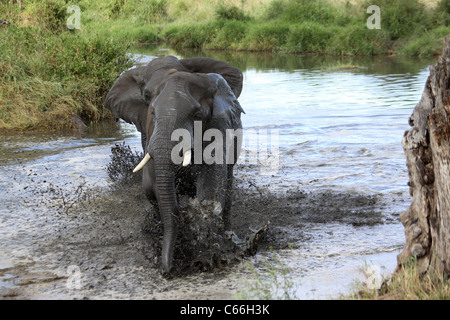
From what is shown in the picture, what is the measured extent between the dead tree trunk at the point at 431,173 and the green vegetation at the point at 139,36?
29.2 ft

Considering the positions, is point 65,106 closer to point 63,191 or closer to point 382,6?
point 63,191

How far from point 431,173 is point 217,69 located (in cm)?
Result: 259

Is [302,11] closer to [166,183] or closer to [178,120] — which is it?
[178,120]

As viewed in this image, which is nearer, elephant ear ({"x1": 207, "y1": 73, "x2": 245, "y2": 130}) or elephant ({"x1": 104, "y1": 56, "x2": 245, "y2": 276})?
elephant ({"x1": 104, "y1": 56, "x2": 245, "y2": 276})

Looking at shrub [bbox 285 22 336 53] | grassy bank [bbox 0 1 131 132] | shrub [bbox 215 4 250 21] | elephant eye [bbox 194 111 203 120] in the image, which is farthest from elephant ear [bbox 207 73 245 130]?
shrub [bbox 215 4 250 21]

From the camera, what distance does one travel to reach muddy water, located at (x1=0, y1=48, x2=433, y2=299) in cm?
515

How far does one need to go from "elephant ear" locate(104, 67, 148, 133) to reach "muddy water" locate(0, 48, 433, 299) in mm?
895

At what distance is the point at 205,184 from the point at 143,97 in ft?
3.26

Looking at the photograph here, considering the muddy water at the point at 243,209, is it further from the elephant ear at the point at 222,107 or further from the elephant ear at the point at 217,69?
the elephant ear at the point at 217,69

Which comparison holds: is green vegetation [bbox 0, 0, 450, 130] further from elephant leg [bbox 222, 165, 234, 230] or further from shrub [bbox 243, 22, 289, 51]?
elephant leg [bbox 222, 165, 234, 230]

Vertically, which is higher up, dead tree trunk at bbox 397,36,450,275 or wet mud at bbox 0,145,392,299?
dead tree trunk at bbox 397,36,450,275

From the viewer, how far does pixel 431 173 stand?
167 inches

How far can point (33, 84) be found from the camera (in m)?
12.2
